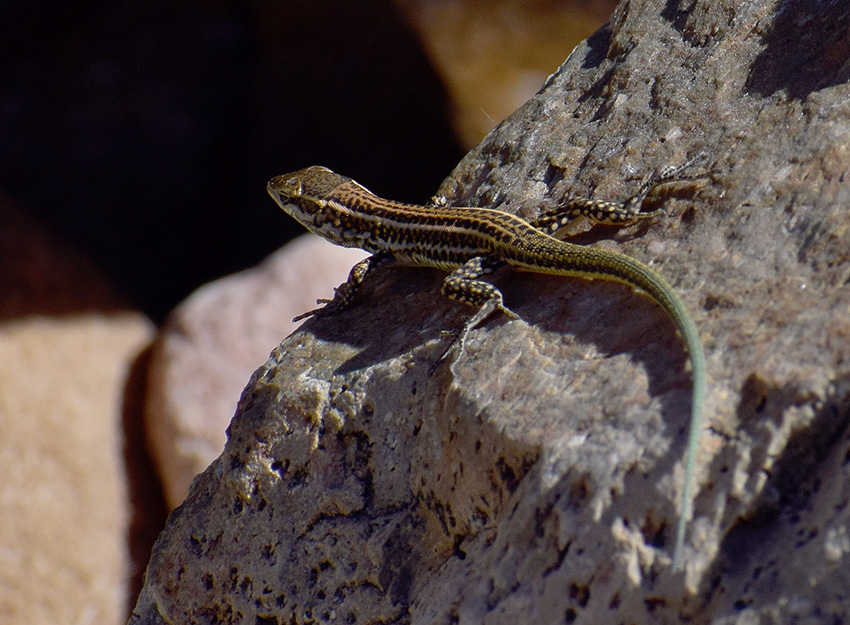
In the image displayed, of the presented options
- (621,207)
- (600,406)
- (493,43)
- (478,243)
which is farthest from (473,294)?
(493,43)

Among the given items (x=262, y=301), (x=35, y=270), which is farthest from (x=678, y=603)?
(x=35, y=270)

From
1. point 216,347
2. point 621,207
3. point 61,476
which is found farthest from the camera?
point 216,347

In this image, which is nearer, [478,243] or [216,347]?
[478,243]

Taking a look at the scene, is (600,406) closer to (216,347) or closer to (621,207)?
(621,207)

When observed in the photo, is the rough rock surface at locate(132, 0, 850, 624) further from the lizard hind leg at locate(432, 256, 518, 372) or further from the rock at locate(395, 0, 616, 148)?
the rock at locate(395, 0, 616, 148)

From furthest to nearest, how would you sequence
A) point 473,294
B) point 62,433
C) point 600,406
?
point 62,433, point 473,294, point 600,406

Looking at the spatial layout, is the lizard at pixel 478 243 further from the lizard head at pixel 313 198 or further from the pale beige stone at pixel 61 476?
the pale beige stone at pixel 61 476

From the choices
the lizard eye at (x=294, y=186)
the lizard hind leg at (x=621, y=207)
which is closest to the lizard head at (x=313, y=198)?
the lizard eye at (x=294, y=186)
